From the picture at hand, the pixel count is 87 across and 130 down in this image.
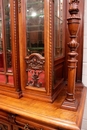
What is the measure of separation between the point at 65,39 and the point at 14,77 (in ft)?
2.12

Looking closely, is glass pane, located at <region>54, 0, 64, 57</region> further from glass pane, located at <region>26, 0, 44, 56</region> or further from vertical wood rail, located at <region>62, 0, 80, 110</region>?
vertical wood rail, located at <region>62, 0, 80, 110</region>

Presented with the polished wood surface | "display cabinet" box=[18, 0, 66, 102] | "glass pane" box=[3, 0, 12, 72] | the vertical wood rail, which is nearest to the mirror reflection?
"glass pane" box=[3, 0, 12, 72]

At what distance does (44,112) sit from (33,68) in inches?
14.2

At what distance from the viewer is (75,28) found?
0.84 m

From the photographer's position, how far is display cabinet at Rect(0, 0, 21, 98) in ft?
3.44

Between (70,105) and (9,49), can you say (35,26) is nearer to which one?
(9,49)

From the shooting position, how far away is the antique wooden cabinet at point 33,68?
88cm

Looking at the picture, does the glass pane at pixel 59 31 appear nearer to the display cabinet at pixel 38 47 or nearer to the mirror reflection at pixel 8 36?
the display cabinet at pixel 38 47

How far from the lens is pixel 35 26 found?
1039mm

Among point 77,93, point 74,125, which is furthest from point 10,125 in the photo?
point 77,93

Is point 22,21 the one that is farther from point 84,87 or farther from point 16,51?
point 84,87

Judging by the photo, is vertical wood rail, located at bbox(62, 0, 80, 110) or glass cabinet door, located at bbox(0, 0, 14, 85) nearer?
vertical wood rail, located at bbox(62, 0, 80, 110)

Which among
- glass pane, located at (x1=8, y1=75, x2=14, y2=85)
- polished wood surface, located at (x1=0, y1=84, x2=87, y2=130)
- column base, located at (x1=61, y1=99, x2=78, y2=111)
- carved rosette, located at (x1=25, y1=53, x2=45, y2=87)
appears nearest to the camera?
polished wood surface, located at (x1=0, y1=84, x2=87, y2=130)

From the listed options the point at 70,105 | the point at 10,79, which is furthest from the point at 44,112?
the point at 10,79
